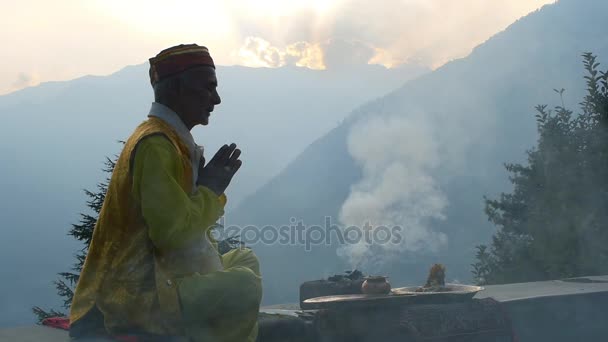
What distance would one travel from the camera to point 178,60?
8.01 feet

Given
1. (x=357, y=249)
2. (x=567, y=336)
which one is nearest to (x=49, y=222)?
(x=357, y=249)

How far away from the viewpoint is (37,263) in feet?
400

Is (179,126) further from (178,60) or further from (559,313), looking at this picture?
(559,313)

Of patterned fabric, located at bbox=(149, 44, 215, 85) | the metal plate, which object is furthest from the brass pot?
patterned fabric, located at bbox=(149, 44, 215, 85)

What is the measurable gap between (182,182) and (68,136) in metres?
188

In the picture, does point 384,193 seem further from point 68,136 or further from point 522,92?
point 68,136

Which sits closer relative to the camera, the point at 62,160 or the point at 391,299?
the point at 391,299

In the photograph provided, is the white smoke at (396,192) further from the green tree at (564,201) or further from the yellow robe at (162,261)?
the yellow robe at (162,261)

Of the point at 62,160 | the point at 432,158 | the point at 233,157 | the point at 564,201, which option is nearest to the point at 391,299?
the point at 233,157

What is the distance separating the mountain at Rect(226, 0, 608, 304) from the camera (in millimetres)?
84500

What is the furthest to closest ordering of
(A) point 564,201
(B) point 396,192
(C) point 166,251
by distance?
(B) point 396,192
(A) point 564,201
(C) point 166,251

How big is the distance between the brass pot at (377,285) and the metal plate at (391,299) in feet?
0.23

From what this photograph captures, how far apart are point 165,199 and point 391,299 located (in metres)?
3.09

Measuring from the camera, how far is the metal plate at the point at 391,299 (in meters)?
4.75
